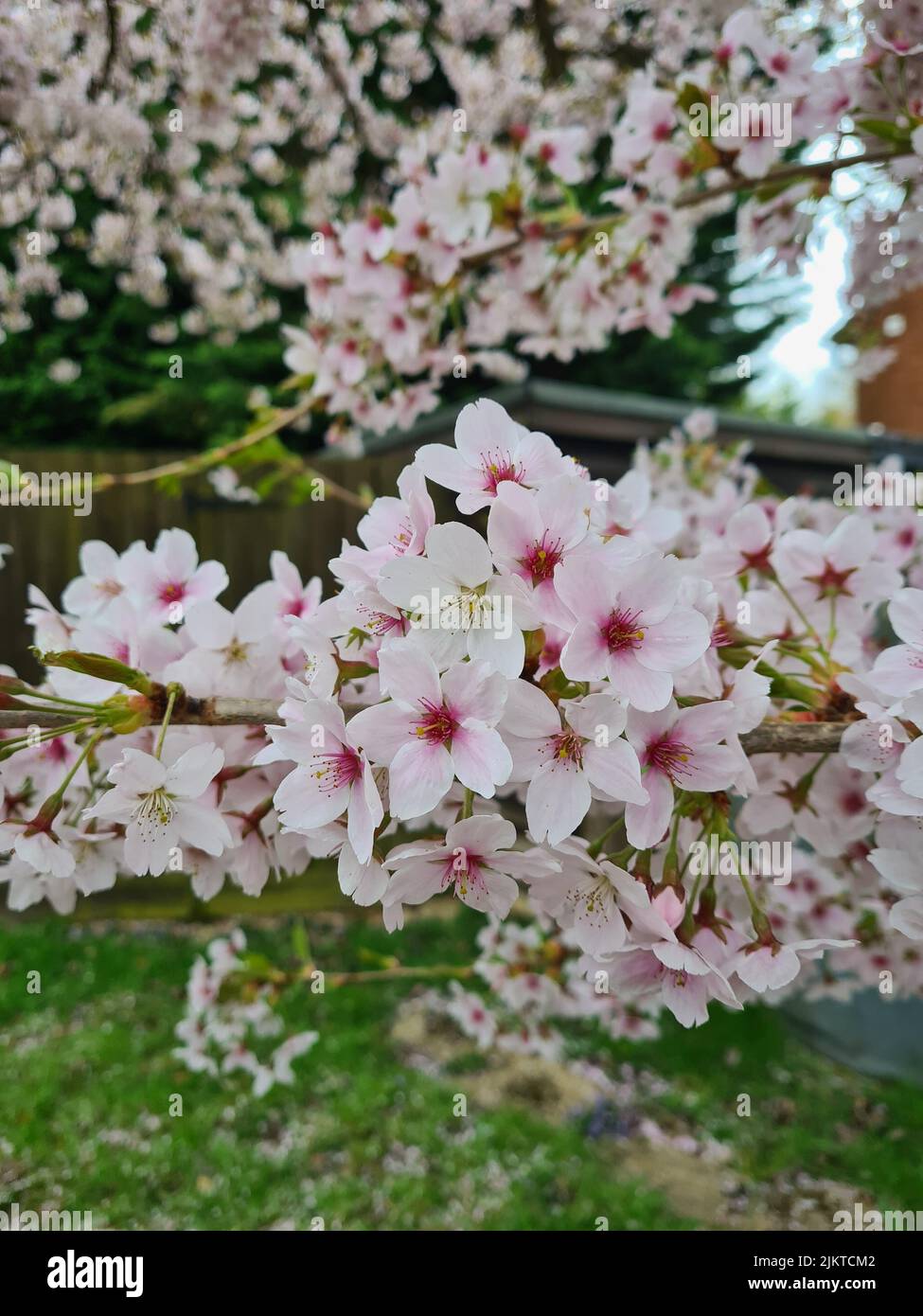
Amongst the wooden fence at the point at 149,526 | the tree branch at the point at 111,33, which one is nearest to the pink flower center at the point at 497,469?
the tree branch at the point at 111,33

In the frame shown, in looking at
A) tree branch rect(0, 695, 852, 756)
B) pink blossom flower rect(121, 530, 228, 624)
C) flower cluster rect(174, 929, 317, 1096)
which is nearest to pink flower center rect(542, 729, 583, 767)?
tree branch rect(0, 695, 852, 756)

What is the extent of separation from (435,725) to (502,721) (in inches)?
2.1

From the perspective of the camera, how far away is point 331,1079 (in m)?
2.67

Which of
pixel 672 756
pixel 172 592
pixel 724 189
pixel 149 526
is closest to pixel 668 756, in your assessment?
pixel 672 756

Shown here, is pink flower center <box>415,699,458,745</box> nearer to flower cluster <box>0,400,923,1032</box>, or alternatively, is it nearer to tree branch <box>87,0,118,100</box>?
flower cluster <box>0,400,923,1032</box>

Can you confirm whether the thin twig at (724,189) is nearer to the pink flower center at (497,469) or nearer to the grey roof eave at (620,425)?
the pink flower center at (497,469)

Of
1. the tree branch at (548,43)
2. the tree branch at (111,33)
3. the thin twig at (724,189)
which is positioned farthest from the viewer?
the tree branch at (548,43)

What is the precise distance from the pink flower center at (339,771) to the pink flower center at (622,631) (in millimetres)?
233

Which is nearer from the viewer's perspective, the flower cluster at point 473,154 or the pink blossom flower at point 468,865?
the pink blossom flower at point 468,865

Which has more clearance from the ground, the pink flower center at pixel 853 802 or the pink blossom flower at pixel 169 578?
the pink blossom flower at pixel 169 578

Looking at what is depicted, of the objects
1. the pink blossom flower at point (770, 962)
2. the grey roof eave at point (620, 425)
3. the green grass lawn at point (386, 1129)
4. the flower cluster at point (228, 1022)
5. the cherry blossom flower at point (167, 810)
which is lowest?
the green grass lawn at point (386, 1129)

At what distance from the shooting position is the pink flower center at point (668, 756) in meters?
0.68

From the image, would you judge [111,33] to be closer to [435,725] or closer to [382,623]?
[382,623]
